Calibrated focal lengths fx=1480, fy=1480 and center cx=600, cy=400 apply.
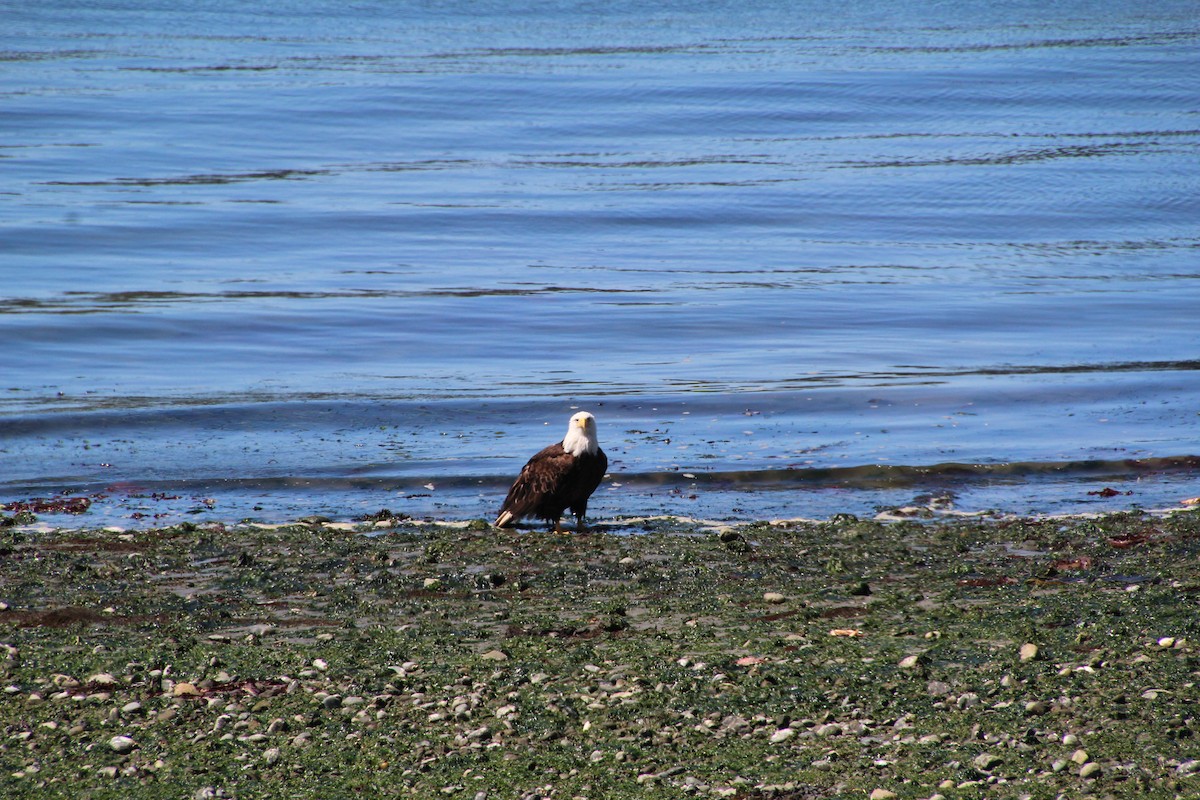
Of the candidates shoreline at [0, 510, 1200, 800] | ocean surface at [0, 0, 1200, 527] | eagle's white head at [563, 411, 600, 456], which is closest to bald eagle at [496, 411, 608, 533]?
eagle's white head at [563, 411, 600, 456]

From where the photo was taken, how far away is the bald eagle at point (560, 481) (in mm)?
10164

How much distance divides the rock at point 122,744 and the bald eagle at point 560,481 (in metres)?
4.39

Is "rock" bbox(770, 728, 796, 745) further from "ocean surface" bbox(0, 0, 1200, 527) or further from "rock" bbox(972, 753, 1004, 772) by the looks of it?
"ocean surface" bbox(0, 0, 1200, 527)

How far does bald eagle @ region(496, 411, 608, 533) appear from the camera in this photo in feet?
33.3

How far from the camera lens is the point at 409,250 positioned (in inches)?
996

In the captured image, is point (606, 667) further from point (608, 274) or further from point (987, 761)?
point (608, 274)

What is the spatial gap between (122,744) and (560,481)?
4562 mm

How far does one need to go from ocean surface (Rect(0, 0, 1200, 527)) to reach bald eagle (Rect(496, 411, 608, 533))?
0.50 meters

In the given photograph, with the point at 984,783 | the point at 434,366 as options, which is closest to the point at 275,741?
the point at 984,783

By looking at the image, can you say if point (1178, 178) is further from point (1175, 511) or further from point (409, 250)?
point (1175, 511)

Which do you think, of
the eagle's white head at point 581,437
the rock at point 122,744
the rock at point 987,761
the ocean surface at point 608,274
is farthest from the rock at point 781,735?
the ocean surface at point 608,274

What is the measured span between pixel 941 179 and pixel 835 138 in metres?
6.19

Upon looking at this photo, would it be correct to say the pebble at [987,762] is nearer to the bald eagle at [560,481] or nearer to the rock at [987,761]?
the rock at [987,761]

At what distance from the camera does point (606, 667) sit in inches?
263
